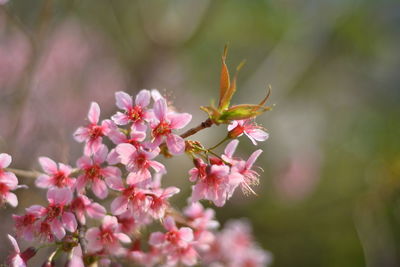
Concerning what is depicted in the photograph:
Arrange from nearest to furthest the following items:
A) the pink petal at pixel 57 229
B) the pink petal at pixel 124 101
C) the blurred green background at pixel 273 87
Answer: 1. the pink petal at pixel 57 229
2. the pink petal at pixel 124 101
3. the blurred green background at pixel 273 87

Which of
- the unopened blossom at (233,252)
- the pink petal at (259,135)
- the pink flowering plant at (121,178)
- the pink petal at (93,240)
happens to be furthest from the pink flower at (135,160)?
the unopened blossom at (233,252)

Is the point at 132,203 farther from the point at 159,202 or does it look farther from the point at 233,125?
the point at 233,125

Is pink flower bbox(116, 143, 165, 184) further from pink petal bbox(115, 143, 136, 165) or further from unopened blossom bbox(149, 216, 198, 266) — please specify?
unopened blossom bbox(149, 216, 198, 266)

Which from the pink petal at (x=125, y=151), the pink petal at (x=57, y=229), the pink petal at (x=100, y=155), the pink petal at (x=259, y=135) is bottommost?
the pink petal at (x=57, y=229)

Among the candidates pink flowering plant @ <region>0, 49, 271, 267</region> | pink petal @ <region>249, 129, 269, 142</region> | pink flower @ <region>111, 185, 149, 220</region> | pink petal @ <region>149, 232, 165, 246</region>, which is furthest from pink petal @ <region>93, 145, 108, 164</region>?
pink petal @ <region>249, 129, 269, 142</region>

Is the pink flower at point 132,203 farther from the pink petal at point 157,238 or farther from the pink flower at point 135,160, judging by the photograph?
the pink petal at point 157,238

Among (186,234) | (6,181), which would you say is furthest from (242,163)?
(6,181)
